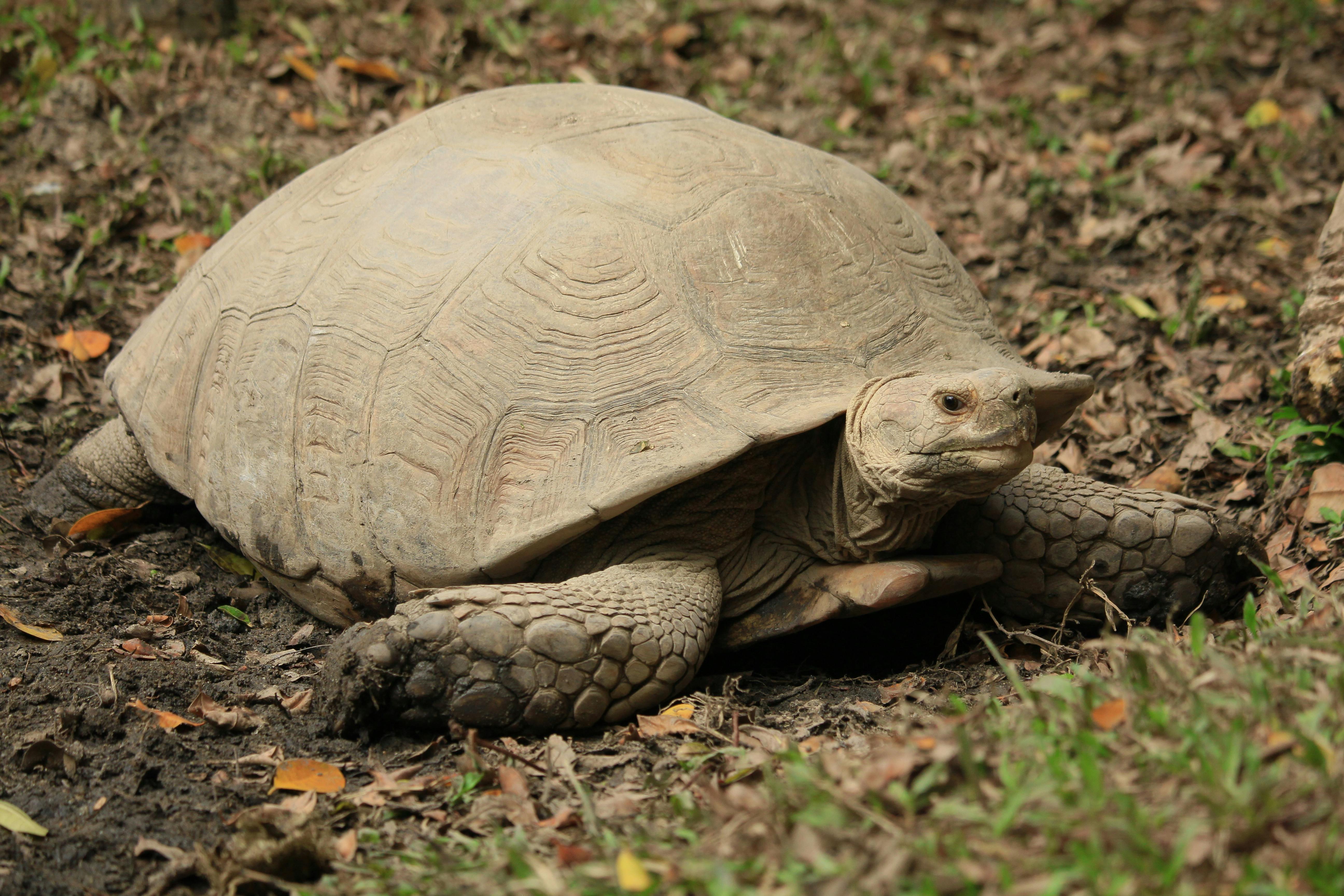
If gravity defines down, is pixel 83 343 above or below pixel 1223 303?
above

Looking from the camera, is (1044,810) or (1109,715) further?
(1109,715)

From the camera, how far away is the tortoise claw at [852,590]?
3.21 meters

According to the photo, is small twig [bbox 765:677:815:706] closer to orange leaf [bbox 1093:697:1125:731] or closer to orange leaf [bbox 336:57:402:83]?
orange leaf [bbox 1093:697:1125:731]

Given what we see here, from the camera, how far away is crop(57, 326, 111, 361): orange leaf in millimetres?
5301

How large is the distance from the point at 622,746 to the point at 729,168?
1.91 meters

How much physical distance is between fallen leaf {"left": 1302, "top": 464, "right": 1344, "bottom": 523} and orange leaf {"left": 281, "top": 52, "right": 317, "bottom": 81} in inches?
237

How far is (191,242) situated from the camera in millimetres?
5840

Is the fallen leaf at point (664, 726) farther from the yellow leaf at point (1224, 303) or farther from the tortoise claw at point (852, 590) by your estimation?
the yellow leaf at point (1224, 303)

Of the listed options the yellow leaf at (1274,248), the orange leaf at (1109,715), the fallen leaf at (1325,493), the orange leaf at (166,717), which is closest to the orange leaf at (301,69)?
the orange leaf at (166,717)

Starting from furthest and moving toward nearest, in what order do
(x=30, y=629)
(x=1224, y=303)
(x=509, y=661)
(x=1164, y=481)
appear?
(x=1224, y=303) → (x=1164, y=481) → (x=30, y=629) → (x=509, y=661)

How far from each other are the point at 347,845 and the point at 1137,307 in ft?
14.8

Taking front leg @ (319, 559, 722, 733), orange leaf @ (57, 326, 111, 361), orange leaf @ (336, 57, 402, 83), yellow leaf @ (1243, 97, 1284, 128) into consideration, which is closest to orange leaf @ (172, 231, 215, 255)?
orange leaf @ (57, 326, 111, 361)

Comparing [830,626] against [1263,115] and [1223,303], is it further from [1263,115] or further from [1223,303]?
[1263,115]

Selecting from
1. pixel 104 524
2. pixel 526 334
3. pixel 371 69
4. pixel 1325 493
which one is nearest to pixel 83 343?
pixel 104 524
